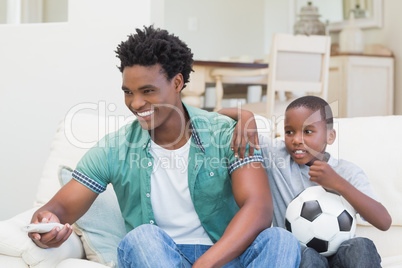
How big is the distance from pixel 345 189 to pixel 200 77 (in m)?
2.38

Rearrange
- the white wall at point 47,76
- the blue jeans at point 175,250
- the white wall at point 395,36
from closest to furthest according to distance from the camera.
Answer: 1. the blue jeans at point 175,250
2. the white wall at point 47,76
3. the white wall at point 395,36

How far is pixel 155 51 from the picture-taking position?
1499mm

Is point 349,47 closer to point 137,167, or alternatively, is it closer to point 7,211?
point 7,211

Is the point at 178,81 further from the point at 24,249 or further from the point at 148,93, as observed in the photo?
the point at 24,249

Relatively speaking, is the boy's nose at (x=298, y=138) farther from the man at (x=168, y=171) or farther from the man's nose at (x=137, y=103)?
the man's nose at (x=137, y=103)

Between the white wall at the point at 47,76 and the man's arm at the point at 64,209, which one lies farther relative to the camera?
the white wall at the point at 47,76

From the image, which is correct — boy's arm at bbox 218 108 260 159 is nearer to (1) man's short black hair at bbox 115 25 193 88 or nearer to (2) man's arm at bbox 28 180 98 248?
(1) man's short black hair at bbox 115 25 193 88

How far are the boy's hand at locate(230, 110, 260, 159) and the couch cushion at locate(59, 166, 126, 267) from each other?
→ 0.47 metres

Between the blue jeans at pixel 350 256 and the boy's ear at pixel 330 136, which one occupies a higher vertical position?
the boy's ear at pixel 330 136

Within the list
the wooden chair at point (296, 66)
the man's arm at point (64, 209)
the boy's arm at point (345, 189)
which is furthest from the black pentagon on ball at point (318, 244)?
the wooden chair at point (296, 66)

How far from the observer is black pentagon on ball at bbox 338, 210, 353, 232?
1509 mm

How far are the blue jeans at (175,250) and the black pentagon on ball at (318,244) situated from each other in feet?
0.59

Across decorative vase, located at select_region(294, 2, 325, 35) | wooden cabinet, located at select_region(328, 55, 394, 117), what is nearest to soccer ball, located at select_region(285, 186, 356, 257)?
wooden cabinet, located at select_region(328, 55, 394, 117)

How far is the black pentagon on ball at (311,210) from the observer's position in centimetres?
151
